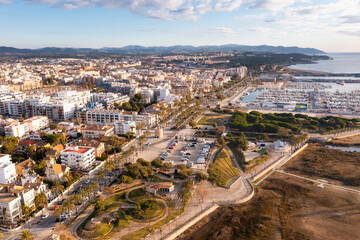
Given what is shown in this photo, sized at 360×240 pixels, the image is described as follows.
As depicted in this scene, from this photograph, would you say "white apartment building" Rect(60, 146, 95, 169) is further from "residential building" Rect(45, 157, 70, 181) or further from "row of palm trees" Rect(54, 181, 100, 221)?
"row of palm trees" Rect(54, 181, 100, 221)

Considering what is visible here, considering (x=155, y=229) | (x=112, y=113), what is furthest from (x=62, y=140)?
(x=155, y=229)

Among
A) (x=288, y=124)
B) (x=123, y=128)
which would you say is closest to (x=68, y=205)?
(x=123, y=128)

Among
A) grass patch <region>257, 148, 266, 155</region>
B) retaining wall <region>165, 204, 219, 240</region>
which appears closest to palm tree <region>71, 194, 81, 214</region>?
retaining wall <region>165, 204, 219, 240</region>

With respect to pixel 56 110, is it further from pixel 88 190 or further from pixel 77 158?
pixel 88 190

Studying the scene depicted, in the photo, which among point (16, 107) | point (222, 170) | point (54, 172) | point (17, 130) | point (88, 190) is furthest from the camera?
point (16, 107)

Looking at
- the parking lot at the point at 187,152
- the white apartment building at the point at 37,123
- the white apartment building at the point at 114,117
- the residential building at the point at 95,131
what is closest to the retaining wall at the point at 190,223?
the parking lot at the point at 187,152

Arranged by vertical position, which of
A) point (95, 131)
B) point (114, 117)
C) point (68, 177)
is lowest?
point (68, 177)
